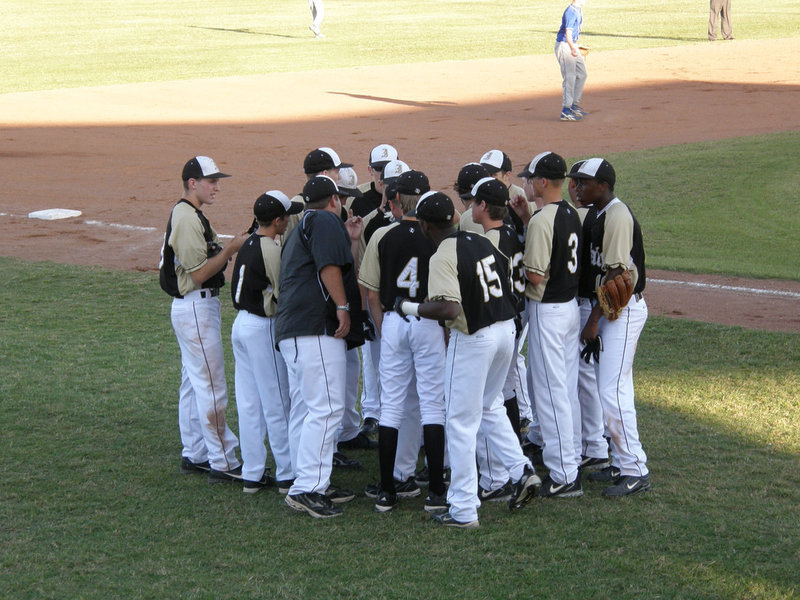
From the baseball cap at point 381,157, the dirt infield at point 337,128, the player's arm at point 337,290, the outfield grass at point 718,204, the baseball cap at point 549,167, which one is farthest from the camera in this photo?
the dirt infield at point 337,128

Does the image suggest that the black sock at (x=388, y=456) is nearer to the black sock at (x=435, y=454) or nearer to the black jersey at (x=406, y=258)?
the black sock at (x=435, y=454)

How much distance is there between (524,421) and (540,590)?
2.50 metres

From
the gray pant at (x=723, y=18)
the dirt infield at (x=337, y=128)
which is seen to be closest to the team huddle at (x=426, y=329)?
the dirt infield at (x=337, y=128)

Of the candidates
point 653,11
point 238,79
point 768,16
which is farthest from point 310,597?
point 653,11

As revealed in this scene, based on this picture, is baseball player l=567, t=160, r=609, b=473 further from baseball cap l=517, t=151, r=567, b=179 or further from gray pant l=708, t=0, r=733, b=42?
gray pant l=708, t=0, r=733, b=42

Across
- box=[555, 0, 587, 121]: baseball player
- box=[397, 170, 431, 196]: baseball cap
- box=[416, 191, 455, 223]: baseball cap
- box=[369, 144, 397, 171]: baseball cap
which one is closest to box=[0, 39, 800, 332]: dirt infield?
box=[555, 0, 587, 121]: baseball player

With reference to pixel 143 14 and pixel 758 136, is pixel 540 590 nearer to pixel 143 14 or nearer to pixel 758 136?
pixel 758 136

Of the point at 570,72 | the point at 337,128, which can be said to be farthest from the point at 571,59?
the point at 337,128

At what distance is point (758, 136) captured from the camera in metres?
17.2

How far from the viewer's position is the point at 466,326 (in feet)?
16.3

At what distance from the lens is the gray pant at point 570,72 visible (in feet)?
60.0

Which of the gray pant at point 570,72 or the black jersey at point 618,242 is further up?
the gray pant at point 570,72

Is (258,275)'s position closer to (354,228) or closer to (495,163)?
(354,228)

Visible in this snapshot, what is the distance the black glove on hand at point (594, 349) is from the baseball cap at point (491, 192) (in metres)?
1.07
